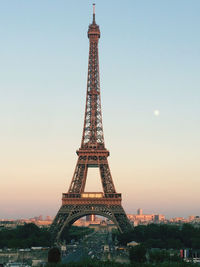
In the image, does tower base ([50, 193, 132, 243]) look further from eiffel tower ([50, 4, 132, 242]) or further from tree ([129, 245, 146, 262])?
tree ([129, 245, 146, 262])

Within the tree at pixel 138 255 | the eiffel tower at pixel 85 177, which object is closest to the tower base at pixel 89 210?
the eiffel tower at pixel 85 177

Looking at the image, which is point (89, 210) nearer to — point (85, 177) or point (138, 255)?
point (85, 177)

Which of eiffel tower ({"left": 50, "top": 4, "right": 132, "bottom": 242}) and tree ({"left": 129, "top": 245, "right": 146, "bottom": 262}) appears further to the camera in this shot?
eiffel tower ({"left": 50, "top": 4, "right": 132, "bottom": 242})

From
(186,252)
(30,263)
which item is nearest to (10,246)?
(30,263)

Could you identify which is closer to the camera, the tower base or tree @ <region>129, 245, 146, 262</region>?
tree @ <region>129, 245, 146, 262</region>

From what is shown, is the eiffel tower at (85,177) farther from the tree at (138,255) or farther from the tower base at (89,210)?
the tree at (138,255)

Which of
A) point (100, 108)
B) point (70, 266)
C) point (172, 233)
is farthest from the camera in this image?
point (100, 108)

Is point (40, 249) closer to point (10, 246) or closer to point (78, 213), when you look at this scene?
point (10, 246)

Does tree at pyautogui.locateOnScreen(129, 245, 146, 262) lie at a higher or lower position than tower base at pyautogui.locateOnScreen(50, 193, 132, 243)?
lower

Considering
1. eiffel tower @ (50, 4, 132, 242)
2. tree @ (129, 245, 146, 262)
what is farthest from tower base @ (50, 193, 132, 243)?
tree @ (129, 245, 146, 262)
